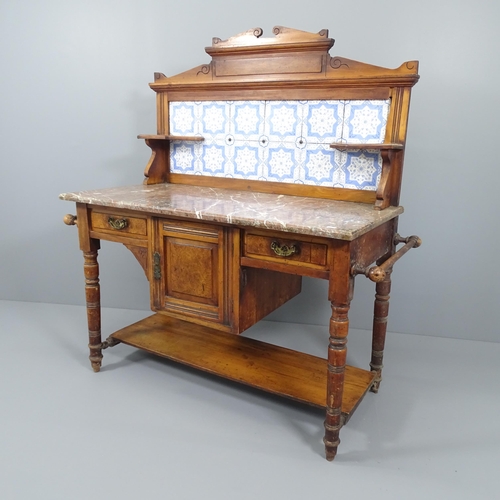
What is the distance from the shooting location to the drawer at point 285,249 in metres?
1.91

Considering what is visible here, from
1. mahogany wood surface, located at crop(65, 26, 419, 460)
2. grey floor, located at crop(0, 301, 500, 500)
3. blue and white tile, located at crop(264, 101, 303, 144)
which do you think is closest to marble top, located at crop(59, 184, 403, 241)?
mahogany wood surface, located at crop(65, 26, 419, 460)

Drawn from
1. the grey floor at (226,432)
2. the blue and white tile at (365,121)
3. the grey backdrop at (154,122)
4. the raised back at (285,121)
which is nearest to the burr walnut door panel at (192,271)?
the grey floor at (226,432)

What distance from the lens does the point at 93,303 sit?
2.73 metres

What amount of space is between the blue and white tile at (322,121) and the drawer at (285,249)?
818mm

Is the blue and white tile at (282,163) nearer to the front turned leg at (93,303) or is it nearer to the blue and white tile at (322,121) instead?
the blue and white tile at (322,121)

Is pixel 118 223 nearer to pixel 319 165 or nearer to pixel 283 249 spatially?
pixel 283 249

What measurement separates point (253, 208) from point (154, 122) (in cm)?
160

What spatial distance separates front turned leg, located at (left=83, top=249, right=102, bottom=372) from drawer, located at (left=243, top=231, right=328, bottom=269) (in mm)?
1015

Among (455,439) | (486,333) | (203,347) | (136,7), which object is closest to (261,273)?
(203,347)

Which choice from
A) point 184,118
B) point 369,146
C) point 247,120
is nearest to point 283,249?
point 369,146

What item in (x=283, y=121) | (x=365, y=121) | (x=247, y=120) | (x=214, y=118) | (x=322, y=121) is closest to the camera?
(x=365, y=121)

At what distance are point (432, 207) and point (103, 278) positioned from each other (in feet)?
8.20

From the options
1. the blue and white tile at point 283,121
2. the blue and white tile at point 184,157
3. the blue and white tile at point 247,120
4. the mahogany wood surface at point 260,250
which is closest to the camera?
the mahogany wood surface at point 260,250

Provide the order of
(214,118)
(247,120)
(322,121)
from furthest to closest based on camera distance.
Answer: (214,118)
(247,120)
(322,121)
